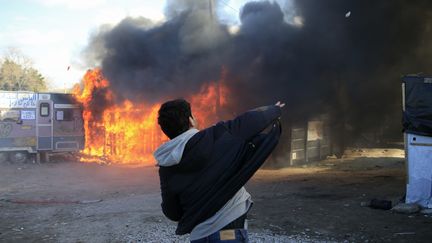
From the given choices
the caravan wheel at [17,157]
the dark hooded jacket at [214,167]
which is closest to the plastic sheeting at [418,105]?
the dark hooded jacket at [214,167]

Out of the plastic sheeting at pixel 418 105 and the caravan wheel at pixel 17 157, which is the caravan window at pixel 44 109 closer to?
the caravan wheel at pixel 17 157

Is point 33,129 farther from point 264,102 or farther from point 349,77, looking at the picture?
point 349,77

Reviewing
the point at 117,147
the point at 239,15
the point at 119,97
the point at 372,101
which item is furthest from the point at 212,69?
the point at 372,101

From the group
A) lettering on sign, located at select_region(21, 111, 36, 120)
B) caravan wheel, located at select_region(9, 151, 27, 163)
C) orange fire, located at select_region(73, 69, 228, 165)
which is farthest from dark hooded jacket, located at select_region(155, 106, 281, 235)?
caravan wheel, located at select_region(9, 151, 27, 163)

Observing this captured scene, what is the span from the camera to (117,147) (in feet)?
61.0

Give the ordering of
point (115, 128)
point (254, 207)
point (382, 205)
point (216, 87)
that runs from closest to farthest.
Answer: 1. point (382, 205)
2. point (254, 207)
3. point (216, 87)
4. point (115, 128)

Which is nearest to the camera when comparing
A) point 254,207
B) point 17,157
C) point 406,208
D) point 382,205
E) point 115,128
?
point 406,208

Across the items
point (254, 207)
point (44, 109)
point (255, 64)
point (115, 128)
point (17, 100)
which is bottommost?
point (254, 207)

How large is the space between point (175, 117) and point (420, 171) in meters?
6.29

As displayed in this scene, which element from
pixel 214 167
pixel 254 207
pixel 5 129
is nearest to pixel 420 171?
pixel 254 207

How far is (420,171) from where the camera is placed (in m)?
7.25

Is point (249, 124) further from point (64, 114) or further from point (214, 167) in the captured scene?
point (64, 114)

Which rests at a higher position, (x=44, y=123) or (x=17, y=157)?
(x=44, y=123)

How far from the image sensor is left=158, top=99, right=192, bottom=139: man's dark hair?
2.32 metres
